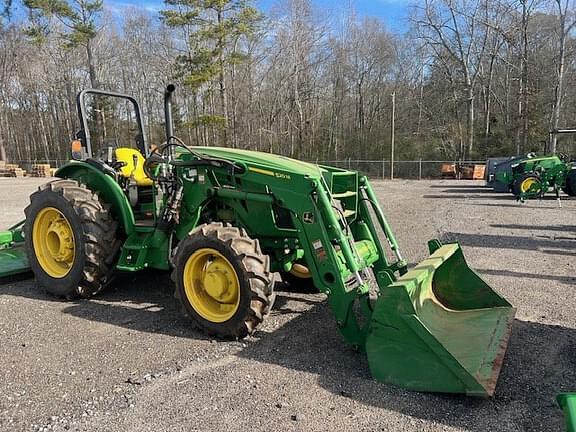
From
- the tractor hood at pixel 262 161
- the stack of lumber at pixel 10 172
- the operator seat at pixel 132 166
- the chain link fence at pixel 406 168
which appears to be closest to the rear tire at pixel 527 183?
the tractor hood at pixel 262 161

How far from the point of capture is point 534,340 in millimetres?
4082

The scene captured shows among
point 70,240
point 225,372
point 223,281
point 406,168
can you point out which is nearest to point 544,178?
point 223,281

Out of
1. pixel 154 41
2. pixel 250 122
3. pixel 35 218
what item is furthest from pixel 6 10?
pixel 35 218

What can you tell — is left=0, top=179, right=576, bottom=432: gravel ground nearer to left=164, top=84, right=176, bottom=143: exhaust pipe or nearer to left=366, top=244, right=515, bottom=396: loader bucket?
left=366, top=244, right=515, bottom=396: loader bucket

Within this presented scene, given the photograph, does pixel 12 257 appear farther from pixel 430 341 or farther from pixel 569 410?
pixel 569 410

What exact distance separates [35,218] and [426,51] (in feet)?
131

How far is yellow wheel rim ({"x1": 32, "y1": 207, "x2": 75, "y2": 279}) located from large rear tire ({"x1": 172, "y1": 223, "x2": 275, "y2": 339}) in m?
1.71

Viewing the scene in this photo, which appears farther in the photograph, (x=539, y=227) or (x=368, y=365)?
(x=539, y=227)

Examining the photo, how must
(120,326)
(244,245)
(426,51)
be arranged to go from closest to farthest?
(244,245), (120,326), (426,51)

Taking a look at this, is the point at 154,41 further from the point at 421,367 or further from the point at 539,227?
the point at 421,367

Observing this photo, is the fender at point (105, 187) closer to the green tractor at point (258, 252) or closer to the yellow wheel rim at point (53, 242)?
the green tractor at point (258, 252)

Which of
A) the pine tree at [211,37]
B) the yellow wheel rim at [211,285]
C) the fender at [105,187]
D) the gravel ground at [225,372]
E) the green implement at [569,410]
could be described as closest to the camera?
the green implement at [569,410]

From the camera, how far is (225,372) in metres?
3.51

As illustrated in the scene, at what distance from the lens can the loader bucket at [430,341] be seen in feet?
9.78
